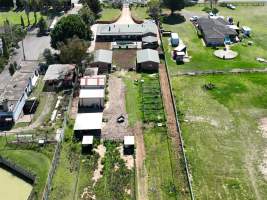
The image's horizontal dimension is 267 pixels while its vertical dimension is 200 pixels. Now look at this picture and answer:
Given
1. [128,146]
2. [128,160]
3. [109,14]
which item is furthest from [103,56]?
[109,14]

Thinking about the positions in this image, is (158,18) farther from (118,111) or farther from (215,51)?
(118,111)

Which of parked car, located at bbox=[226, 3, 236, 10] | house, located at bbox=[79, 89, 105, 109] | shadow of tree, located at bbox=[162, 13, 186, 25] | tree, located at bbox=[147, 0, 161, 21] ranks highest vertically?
tree, located at bbox=[147, 0, 161, 21]

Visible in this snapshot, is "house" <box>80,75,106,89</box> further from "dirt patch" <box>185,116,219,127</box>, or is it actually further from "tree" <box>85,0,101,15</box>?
"tree" <box>85,0,101,15</box>

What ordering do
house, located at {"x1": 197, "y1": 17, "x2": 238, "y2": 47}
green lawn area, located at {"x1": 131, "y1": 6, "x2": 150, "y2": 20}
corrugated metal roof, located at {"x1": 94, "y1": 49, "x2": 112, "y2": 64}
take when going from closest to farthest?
corrugated metal roof, located at {"x1": 94, "y1": 49, "x2": 112, "y2": 64} < house, located at {"x1": 197, "y1": 17, "x2": 238, "y2": 47} < green lawn area, located at {"x1": 131, "y1": 6, "x2": 150, "y2": 20}

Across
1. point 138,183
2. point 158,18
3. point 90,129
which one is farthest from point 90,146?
point 158,18

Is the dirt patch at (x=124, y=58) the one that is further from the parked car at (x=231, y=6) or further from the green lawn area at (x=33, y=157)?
the parked car at (x=231, y=6)

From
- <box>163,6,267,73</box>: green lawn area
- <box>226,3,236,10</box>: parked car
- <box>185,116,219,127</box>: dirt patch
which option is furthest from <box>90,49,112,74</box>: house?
<box>226,3,236,10</box>: parked car
